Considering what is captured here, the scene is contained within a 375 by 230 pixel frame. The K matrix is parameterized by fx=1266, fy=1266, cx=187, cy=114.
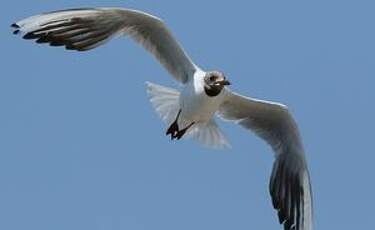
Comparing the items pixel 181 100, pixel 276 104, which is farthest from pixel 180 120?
pixel 276 104

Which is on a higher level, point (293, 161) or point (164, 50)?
point (164, 50)

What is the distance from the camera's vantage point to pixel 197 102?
9883 mm

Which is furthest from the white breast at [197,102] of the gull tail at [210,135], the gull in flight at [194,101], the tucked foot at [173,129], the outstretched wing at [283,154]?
the outstretched wing at [283,154]

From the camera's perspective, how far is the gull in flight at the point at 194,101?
973 centimetres

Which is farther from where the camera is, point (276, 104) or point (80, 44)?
point (276, 104)

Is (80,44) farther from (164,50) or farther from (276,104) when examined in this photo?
(276,104)

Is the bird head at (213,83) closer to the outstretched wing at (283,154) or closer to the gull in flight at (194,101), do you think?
the gull in flight at (194,101)

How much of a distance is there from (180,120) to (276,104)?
0.86m

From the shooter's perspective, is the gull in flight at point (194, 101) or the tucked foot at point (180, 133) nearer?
A: the gull in flight at point (194, 101)

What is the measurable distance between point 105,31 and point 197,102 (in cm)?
91

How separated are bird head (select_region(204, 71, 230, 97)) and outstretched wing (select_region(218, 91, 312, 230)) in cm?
61

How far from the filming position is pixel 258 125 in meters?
10.8

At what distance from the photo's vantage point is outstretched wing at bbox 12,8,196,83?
9516 mm

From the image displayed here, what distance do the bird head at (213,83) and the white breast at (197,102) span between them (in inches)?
1.3
